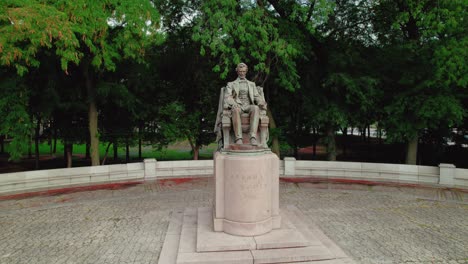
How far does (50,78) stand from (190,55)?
8.11 m

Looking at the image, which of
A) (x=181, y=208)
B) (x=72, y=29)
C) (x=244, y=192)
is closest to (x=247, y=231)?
(x=244, y=192)

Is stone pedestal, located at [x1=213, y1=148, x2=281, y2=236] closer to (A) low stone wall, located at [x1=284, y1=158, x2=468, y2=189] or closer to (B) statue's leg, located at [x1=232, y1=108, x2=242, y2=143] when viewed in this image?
(B) statue's leg, located at [x1=232, y1=108, x2=242, y2=143]

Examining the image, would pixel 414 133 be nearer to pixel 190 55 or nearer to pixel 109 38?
pixel 190 55

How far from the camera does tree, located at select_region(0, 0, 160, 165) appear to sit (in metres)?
10.2

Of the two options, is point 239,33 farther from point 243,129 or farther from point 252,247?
point 252,247

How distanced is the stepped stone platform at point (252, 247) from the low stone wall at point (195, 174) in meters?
8.00

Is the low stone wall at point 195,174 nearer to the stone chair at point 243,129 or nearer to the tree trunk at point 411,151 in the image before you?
the tree trunk at point 411,151

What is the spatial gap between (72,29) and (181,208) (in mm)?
7478

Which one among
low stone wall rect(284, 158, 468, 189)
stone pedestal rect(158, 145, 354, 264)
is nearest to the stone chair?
stone pedestal rect(158, 145, 354, 264)

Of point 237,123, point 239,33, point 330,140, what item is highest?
point 239,33

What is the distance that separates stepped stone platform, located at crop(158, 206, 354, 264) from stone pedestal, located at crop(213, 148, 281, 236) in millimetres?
217

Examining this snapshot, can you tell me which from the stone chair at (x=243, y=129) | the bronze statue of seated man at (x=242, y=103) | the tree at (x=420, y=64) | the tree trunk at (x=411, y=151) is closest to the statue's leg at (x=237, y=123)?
the bronze statue of seated man at (x=242, y=103)

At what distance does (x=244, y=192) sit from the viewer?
21.6 ft

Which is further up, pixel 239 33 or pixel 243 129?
pixel 239 33
